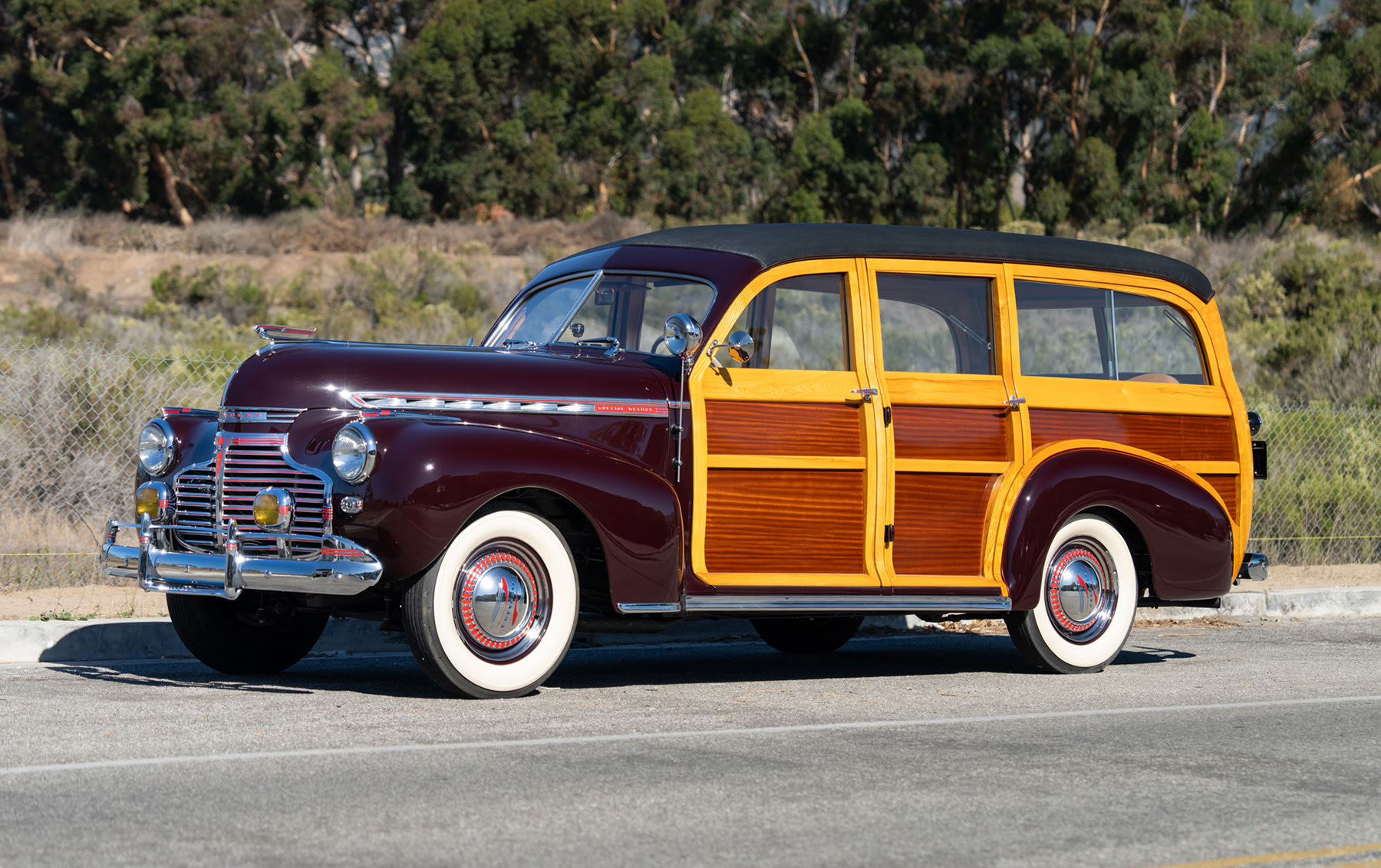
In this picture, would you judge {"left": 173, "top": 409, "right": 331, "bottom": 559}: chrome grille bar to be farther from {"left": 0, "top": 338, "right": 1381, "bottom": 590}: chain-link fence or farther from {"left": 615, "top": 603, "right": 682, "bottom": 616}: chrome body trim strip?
{"left": 0, "top": 338, "right": 1381, "bottom": 590}: chain-link fence

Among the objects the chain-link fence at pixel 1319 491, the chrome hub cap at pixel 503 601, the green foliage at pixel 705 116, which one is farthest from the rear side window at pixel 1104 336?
the green foliage at pixel 705 116

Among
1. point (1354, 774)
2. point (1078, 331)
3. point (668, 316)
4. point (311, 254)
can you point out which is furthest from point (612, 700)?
point (311, 254)

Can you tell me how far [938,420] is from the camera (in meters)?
8.48

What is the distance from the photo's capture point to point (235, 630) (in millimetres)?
8234

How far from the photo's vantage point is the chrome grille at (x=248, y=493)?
707 centimetres

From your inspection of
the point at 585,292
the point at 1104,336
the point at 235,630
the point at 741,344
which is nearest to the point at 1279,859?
the point at 741,344

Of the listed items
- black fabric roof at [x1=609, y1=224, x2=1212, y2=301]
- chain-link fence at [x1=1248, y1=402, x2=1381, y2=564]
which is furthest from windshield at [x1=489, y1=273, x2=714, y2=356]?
chain-link fence at [x1=1248, y1=402, x2=1381, y2=564]

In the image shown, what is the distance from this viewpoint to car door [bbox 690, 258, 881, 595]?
7.83m

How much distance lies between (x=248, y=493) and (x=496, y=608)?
1.24 metres

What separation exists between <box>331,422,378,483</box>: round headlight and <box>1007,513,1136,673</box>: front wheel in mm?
3697

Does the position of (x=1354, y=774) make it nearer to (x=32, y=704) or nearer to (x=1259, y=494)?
(x=32, y=704)

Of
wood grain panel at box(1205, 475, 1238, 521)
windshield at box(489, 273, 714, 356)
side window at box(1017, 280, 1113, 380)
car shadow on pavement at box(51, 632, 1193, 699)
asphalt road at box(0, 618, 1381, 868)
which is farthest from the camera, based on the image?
wood grain panel at box(1205, 475, 1238, 521)

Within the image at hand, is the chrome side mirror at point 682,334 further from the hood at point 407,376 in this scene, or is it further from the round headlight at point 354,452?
the round headlight at point 354,452

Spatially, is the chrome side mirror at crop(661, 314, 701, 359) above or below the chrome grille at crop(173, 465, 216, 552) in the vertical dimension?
above
